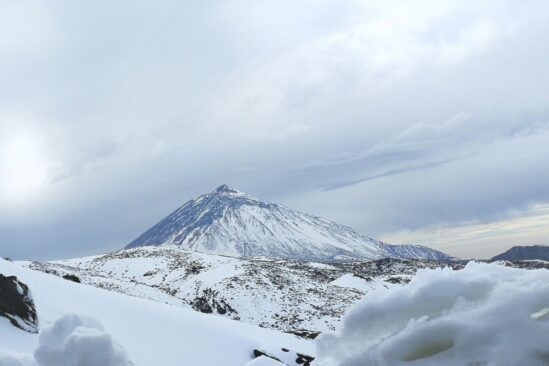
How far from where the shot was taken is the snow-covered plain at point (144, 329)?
16377 mm

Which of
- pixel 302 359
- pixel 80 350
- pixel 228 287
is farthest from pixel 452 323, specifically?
pixel 228 287

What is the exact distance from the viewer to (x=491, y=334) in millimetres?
3484

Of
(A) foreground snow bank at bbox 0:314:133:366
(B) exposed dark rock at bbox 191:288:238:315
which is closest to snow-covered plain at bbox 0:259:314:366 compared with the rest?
(A) foreground snow bank at bbox 0:314:133:366

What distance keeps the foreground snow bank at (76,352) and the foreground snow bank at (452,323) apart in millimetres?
4260

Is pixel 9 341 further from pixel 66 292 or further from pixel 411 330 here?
pixel 411 330

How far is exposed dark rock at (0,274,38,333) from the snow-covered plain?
352mm

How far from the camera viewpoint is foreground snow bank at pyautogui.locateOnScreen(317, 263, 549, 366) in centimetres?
340

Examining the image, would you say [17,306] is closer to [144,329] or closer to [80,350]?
[144,329]

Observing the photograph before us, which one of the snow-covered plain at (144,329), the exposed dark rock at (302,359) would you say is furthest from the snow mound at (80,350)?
the exposed dark rock at (302,359)

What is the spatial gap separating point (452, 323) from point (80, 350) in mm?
5665

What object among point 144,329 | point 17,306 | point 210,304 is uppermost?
point 17,306

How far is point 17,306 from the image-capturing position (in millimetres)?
15383

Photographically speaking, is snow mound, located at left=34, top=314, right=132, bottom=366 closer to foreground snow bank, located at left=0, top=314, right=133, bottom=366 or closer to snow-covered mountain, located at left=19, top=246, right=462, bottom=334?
foreground snow bank, located at left=0, top=314, right=133, bottom=366

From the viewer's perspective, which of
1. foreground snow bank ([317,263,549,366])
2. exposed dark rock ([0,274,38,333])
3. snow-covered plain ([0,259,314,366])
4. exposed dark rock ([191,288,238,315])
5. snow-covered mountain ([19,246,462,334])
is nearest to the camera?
foreground snow bank ([317,263,549,366])
